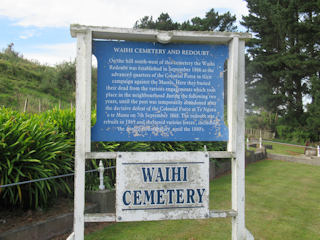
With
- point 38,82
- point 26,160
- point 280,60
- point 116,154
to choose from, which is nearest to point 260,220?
point 116,154

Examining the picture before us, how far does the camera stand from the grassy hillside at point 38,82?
17009 mm

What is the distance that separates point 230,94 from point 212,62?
1.38ft

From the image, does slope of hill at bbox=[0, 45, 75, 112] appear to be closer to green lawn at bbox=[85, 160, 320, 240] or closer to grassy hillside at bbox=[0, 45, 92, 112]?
grassy hillside at bbox=[0, 45, 92, 112]

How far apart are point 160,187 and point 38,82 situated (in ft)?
64.7

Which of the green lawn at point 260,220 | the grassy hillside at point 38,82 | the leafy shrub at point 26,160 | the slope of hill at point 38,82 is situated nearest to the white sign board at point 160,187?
the green lawn at point 260,220

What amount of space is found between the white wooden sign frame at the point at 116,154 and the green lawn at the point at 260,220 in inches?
52.1

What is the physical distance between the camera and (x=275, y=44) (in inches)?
1204

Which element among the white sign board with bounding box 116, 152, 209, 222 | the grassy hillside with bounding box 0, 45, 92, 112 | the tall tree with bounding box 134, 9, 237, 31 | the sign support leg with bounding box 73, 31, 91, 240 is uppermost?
the tall tree with bounding box 134, 9, 237, 31

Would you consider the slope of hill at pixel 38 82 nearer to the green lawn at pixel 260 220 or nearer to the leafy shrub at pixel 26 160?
the leafy shrub at pixel 26 160

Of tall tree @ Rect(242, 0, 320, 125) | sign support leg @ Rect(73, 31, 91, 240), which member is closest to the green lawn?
sign support leg @ Rect(73, 31, 91, 240)

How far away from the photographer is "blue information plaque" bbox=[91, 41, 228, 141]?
9.53ft

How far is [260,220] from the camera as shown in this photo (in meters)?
4.77

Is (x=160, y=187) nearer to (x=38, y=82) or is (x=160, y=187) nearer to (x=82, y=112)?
(x=82, y=112)

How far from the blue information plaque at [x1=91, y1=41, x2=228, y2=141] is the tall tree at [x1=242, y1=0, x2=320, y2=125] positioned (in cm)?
2452
